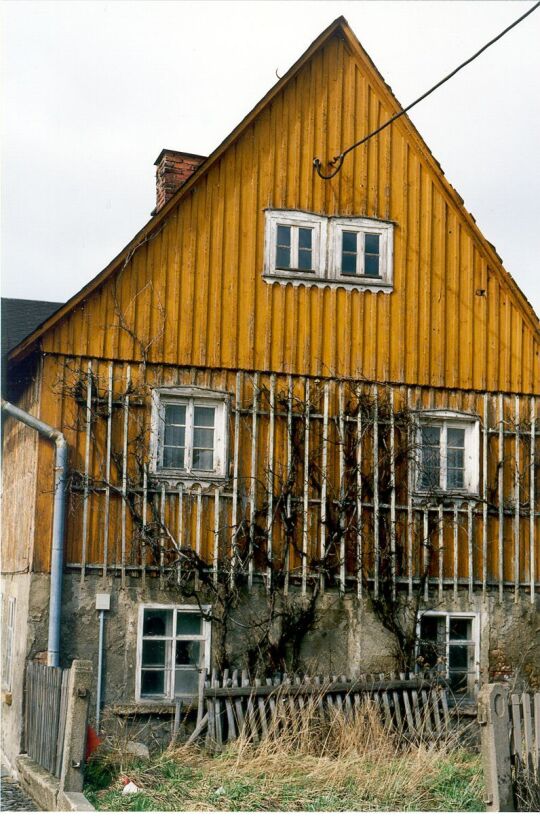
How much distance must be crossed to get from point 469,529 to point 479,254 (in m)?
4.17

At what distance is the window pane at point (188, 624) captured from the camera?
49.9 feet

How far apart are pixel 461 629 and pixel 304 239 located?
6113 millimetres

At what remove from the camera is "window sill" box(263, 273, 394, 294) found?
16250 mm

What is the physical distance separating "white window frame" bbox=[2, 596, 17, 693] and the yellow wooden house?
0.53 feet

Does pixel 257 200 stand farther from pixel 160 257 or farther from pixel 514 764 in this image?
pixel 514 764

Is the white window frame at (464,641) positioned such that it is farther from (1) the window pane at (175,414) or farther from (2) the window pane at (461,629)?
(1) the window pane at (175,414)

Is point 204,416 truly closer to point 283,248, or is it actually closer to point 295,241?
point 283,248

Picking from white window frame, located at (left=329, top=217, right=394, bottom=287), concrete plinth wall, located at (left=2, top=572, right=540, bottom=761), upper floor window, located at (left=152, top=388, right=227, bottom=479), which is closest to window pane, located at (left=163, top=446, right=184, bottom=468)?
upper floor window, located at (left=152, top=388, right=227, bottom=479)

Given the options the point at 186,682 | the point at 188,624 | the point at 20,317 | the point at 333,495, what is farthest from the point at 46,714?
the point at 20,317

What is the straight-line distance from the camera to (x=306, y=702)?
574 inches

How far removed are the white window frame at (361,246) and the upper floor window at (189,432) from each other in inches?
105

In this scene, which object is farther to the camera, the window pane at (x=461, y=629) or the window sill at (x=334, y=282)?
the window pane at (x=461, y=629)

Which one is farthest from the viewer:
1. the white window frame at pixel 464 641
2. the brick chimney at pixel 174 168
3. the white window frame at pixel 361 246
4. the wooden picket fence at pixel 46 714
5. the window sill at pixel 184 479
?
the brick chimney at pixel 174 168

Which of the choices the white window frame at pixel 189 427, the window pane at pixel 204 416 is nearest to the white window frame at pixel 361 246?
the white window frame at pixel 189 427
